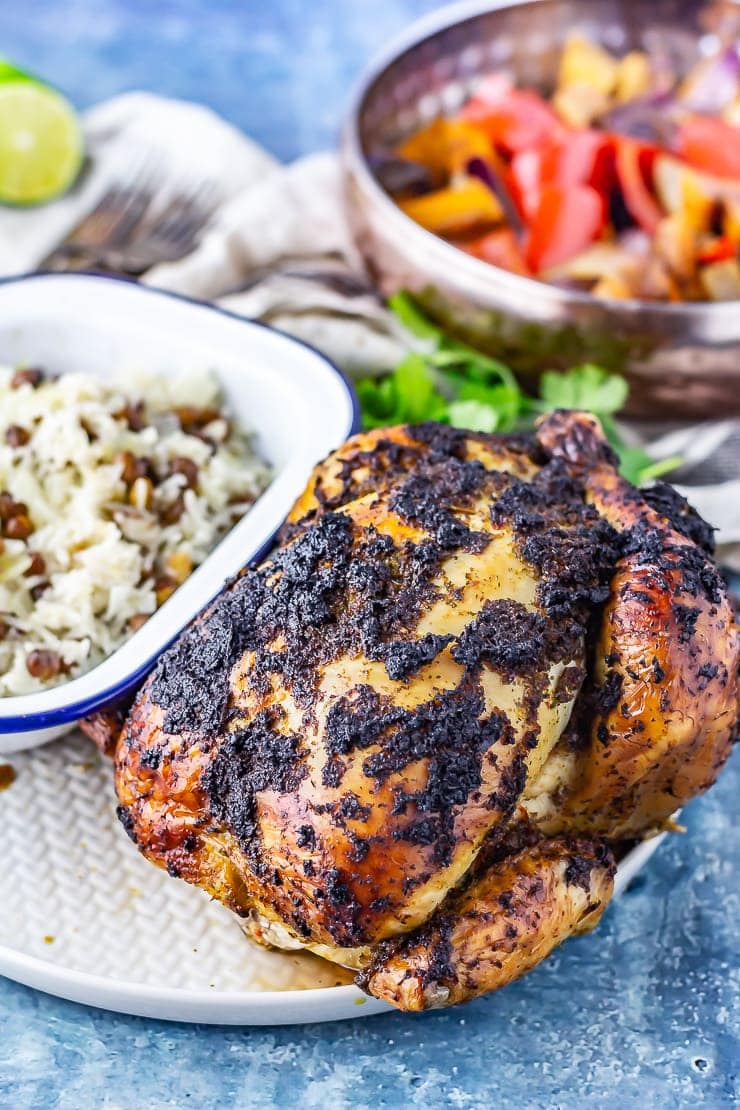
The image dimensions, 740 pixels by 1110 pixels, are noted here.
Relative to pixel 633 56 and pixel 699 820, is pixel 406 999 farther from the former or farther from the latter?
pixel 633 56

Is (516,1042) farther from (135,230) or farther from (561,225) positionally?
(135,230)

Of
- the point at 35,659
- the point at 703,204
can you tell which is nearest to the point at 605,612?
the point at 35,659

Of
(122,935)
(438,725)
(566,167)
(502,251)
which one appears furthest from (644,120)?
(122,935)

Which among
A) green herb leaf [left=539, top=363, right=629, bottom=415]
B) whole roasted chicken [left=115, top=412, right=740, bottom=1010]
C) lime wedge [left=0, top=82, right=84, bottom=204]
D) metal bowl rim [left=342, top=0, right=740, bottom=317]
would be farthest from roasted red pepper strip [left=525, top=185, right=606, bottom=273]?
lime wedge [left=0, top=82, right=84, bottom=204]

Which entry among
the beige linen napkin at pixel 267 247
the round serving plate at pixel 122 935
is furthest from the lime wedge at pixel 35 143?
the round serving plate at pixel 122 935

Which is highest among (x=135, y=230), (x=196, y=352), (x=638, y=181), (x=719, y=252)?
(x=638, y=181)

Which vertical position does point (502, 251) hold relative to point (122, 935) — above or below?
above

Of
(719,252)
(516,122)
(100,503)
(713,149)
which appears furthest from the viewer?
(516,122)
